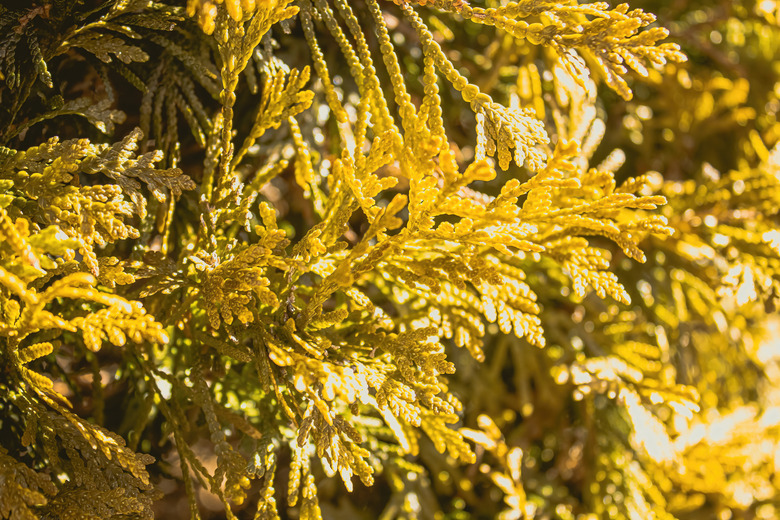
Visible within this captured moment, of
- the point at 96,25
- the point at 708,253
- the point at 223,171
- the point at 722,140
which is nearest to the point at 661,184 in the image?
the point at 708,253

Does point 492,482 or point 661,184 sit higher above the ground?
point 661,184

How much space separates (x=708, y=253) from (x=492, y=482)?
103 cm

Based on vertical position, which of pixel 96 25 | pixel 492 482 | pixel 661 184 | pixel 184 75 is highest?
pixel 96 25

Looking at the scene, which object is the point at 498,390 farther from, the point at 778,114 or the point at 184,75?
the point at 778,114

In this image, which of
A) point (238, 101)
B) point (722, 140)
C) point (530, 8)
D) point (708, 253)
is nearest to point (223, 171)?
point (238, 101)

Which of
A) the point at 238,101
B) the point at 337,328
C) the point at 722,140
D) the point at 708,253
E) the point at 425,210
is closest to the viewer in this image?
the point at 425,210

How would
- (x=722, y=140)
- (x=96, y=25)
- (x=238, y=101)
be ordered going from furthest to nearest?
(x=722, y=140), (x=238, y=101), (x=96, y=25)

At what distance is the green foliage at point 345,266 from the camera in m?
0.92

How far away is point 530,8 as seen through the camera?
100cm

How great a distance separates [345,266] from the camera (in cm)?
94

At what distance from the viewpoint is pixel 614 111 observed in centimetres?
218

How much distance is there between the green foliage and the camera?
917 mm

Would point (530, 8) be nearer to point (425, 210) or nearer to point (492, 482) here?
point (425, 210)

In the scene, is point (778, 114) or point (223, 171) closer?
point (223, 171)
